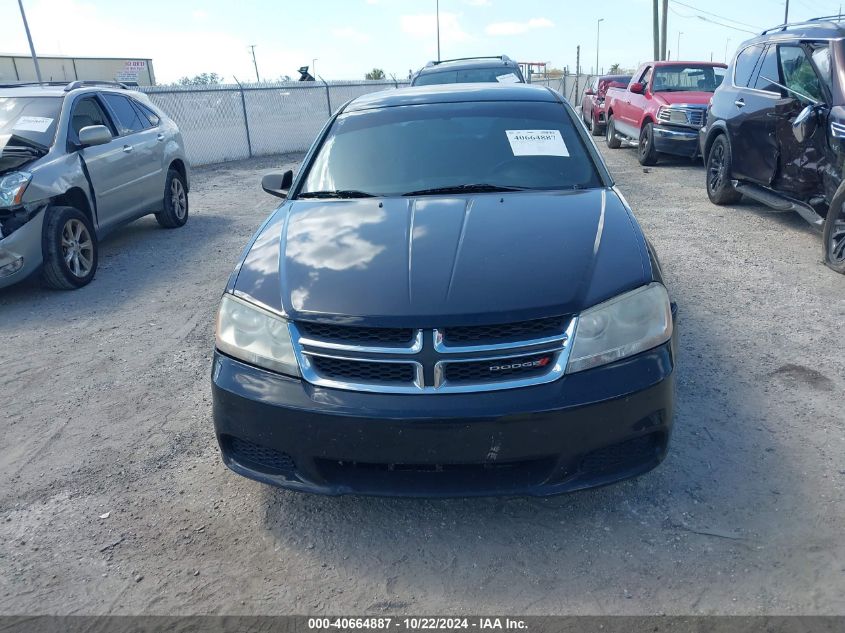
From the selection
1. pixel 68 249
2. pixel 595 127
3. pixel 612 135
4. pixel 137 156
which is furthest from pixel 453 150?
pixel 595 127

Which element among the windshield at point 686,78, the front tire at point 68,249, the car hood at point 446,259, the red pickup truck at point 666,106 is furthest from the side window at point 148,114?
the windshield at point 686,78

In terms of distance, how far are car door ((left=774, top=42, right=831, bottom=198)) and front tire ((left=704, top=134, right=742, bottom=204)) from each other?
1203 mm

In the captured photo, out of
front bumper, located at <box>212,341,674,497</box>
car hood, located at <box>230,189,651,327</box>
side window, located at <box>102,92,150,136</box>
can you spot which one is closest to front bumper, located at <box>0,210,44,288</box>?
side window, located at <box>102,92,150,136</box>

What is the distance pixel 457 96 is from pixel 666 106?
869 centimetres

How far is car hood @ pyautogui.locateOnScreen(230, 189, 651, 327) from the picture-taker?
97.3 inches

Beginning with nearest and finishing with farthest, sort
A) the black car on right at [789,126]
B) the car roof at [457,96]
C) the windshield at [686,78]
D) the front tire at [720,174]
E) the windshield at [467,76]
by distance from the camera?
the car roof at [457,96] < the black car on right at [789,126] < the front tire at [720,174] < the windshield at [467,76] < the windshield at [686,78]

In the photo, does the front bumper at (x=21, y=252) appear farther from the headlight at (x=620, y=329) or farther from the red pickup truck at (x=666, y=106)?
the red pickup truck at (x=666, y=106)

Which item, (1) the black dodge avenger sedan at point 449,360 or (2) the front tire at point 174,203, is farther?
(2) the front tire at point 174,203

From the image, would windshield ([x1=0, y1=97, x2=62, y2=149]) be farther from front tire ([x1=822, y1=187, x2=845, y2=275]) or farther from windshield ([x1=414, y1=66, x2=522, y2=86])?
front tire ([x1=822, y1=187, x2=845, y2=275])

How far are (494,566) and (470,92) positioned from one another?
9.43ft

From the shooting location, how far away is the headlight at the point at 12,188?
5.64 meters

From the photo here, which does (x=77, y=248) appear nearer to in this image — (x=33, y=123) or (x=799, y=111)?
(x=33, y=123)

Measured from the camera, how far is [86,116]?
279 inches

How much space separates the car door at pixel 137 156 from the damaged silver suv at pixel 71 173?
0.01m
